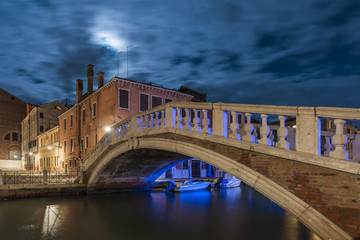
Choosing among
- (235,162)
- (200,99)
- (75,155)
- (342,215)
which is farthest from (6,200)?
(200,99)

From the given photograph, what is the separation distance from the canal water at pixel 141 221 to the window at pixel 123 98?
6.15 metres

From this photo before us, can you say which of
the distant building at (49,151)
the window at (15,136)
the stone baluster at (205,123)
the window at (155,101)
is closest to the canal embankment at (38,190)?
the window at (155,101)

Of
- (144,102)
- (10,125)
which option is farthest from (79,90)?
(10,125)

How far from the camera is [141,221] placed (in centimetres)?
829

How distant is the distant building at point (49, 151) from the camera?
79.3 feet

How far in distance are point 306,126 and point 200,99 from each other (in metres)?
20.1

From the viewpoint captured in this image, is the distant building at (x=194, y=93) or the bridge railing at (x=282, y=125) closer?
the bridge railing at (x=282, y=125)

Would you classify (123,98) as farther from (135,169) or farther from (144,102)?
(135,169)

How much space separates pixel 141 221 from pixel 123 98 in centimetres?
927

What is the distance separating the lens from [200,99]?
24250mm

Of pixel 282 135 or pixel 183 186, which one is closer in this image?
pixel 282 135

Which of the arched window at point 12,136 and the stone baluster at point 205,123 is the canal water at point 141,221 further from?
the arched window at point 12,136

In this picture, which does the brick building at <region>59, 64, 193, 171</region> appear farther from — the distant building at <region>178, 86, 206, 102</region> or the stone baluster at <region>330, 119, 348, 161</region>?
the stone baluster at <region>330, 119, 348, 161</region>

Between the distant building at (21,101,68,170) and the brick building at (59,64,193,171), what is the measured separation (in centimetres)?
909
